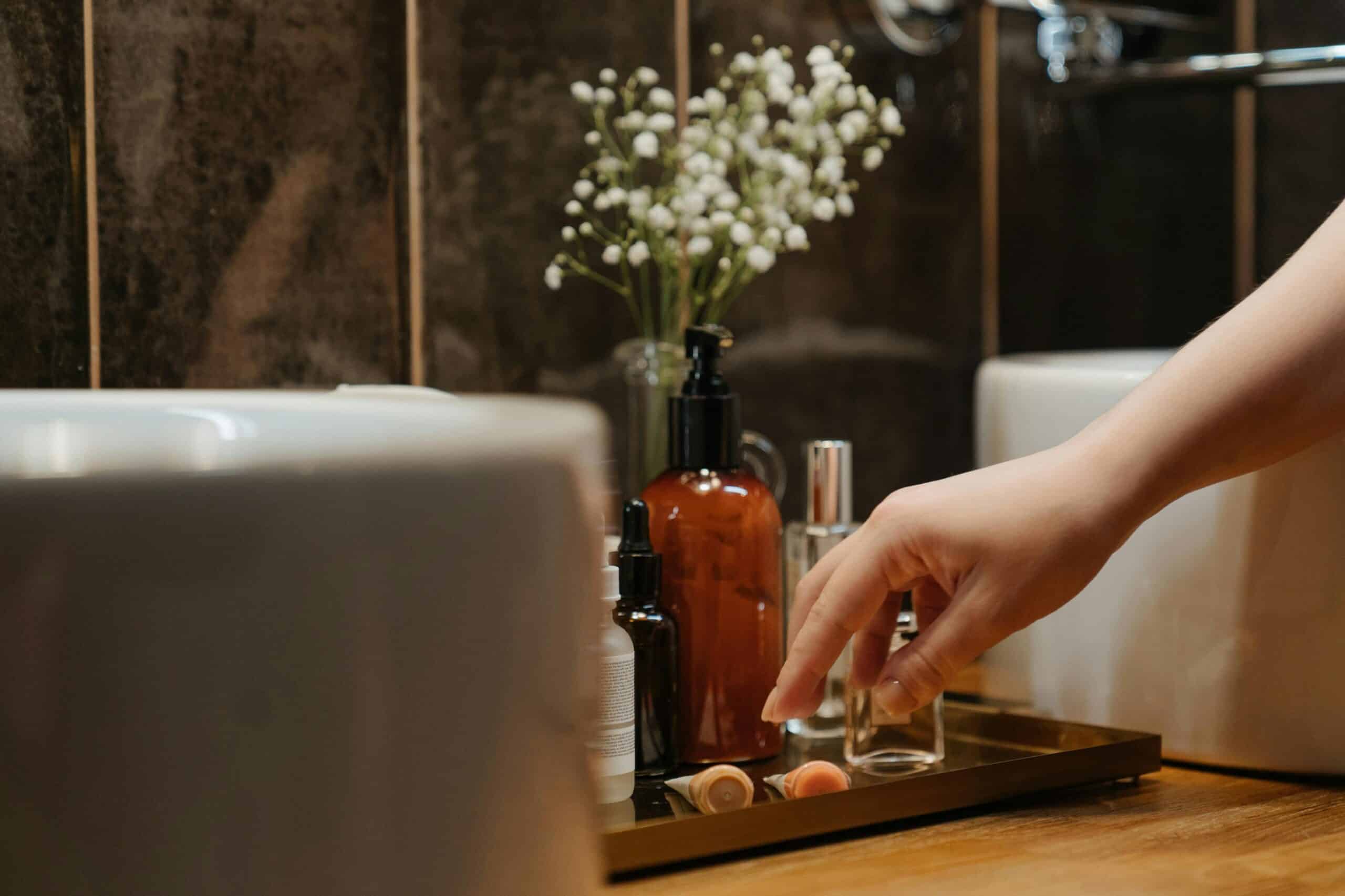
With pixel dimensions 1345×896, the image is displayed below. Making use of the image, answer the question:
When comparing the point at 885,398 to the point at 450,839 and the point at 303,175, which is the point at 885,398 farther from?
the point at 450,839

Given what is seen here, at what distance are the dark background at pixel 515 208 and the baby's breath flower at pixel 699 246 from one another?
116 mm

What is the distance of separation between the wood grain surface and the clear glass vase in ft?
1.17

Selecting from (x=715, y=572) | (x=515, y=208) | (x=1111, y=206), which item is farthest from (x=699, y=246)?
(x=1111, y=206)

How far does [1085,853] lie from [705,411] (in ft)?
0.94

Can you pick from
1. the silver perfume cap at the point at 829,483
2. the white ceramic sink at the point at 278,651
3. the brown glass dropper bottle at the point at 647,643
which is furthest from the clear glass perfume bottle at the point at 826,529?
the white ceramic sink at the point at 278,651

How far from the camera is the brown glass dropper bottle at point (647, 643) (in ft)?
2.28

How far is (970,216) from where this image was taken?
1.33 meters

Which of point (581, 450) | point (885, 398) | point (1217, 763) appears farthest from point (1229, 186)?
point (581, 450)

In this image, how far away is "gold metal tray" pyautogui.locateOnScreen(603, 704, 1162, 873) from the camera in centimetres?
59

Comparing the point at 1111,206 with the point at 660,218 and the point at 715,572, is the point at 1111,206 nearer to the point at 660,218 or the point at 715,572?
the point at 660,218

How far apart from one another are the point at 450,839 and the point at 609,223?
2.70ft

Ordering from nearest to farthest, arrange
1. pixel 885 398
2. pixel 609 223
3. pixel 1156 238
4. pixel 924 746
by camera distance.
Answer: pixel 924 746
pixel 609 223
pixel 885 398
pixel 1156 238

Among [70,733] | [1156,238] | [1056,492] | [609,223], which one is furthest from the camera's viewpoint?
[1156,238]

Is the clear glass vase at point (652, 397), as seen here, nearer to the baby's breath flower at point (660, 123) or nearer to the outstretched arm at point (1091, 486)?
the baby's breath flower at point (660, 123)
